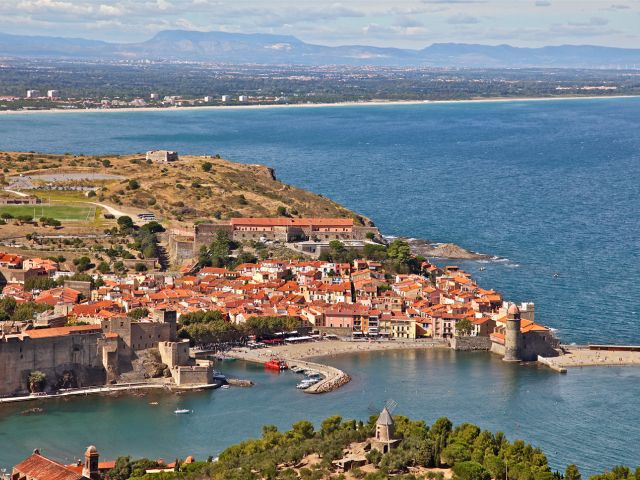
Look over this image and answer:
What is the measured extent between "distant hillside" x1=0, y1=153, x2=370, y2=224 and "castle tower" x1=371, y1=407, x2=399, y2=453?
39250 millimetres

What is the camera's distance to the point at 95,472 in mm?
32094

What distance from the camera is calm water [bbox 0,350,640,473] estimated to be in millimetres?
37719

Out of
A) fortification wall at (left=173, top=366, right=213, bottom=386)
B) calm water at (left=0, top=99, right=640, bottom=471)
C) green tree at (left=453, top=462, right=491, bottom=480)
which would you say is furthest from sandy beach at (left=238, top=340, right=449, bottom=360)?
green tree at (left=453, top=462, right=491, bottom=480)

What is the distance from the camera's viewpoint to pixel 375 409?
40500 mm

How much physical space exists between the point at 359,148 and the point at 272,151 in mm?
11294

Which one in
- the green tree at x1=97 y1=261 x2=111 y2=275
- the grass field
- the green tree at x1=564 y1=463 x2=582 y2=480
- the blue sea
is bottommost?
the blue sea

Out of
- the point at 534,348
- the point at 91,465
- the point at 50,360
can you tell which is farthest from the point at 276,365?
the point at 91,465

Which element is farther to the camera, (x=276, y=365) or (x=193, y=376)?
(x=276, y=365)

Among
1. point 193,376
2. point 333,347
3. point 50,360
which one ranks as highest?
point 50,360

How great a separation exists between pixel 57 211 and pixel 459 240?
68.2 ft

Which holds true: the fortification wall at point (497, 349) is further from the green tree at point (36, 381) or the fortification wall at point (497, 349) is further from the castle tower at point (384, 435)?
the castle tower at point (384, 435)

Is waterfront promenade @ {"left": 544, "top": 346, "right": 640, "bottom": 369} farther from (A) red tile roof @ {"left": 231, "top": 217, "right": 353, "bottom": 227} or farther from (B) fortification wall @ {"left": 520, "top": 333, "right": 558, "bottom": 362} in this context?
(A) red tile roof @ {"left": 231, "top": 217, "right": 353, "bottom": 227}

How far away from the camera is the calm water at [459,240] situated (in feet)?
130

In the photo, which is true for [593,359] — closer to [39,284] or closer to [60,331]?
[60,331]
